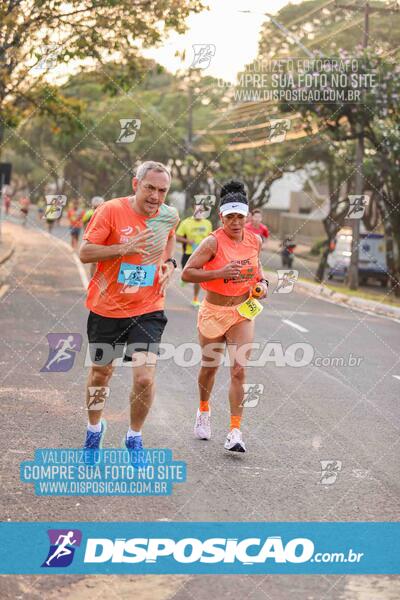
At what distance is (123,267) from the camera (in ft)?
23.2

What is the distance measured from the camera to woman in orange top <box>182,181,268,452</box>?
7.74 meters

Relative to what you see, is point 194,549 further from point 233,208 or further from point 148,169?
point 233,208

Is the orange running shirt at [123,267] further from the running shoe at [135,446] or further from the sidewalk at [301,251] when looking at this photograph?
the sidewalk at [301,251]

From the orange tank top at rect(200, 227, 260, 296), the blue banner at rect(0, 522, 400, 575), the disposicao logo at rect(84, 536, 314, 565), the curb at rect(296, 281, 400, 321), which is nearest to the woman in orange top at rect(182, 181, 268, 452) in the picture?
the orange tank top at rect(200, 227, 260, 296)

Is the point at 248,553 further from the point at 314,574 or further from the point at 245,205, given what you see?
the point at 245,205

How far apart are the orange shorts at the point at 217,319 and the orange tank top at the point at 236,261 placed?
0.41 feet

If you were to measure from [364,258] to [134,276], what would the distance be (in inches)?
1231

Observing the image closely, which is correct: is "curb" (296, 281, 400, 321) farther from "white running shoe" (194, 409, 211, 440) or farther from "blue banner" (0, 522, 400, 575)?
"blue banner" (0, 522, 400, 575)

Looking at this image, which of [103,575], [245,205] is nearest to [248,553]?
[103,575]

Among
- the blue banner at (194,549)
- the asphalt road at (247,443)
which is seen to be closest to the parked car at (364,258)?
the asphalt road at (247,443)

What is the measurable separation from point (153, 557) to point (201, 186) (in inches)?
2584

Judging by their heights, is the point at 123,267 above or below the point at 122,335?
above

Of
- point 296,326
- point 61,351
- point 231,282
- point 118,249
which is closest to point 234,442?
point 231,282

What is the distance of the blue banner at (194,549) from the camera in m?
5.26
